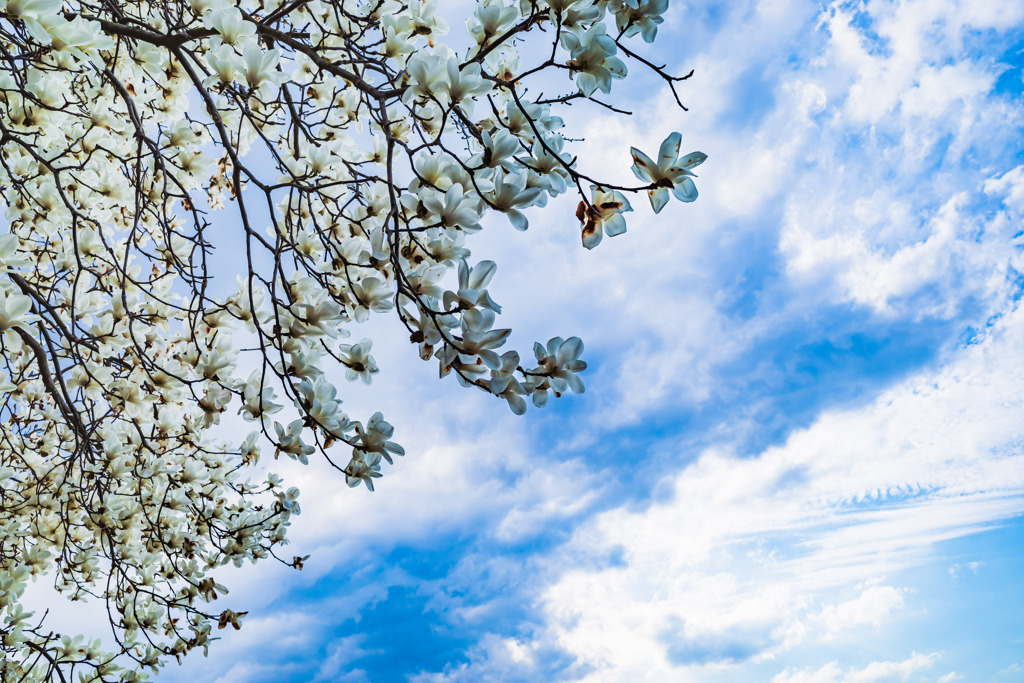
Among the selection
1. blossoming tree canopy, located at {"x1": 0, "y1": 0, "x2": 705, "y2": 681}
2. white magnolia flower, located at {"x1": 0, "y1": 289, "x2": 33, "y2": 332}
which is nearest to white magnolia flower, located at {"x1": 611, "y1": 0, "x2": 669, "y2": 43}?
blossoming tree canopy, located at {"x1": 0, "y1": 0, "x2": 705, "y2": 681}

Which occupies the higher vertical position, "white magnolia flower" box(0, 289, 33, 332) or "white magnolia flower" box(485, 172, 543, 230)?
"white magnolia flower" box(485, 172, 543, 230)

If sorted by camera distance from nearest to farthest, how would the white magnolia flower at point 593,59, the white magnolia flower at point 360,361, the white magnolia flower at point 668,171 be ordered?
1. the white magnolia flower at point 668,171
2. the white magnolia flower at point 593,59
3. the white magnolia flower at point 360,361

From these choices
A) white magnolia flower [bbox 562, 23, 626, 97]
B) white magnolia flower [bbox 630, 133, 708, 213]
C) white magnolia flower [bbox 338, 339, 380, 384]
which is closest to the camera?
white magnolia flower [bbox 630, 133, 708, 213]

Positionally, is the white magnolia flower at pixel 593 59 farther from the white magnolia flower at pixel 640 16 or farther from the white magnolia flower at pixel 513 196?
the white magnolia flower at pixel 513 196

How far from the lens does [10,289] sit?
1423mm

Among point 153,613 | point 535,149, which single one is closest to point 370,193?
point 535,149

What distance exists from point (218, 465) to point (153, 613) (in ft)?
2.08

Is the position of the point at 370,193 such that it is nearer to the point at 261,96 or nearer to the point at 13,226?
the point at 261,96

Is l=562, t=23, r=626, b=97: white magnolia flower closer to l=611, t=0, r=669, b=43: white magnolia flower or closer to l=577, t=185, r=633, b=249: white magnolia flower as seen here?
l=611, t=0, r=669, b=43: white magnolia flower

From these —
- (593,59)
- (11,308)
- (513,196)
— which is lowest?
(11,308)

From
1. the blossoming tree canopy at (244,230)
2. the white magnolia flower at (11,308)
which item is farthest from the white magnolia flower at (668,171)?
the white magnolia flower at (11,308)

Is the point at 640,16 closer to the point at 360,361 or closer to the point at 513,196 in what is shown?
the point at 513,196

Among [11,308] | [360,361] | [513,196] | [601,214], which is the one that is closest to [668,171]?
[601,214]

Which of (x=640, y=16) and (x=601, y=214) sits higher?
(x=640, y=16)
